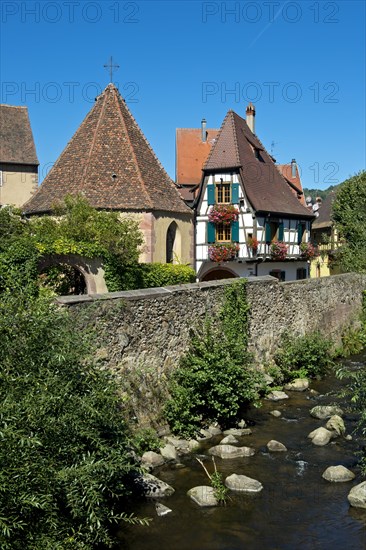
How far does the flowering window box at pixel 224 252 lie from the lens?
94.5 ft

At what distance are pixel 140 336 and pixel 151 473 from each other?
2807mm

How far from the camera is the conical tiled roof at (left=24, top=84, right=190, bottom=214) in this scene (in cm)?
2184

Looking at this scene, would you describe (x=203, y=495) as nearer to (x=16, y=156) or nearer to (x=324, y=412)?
(x=324, y=412)

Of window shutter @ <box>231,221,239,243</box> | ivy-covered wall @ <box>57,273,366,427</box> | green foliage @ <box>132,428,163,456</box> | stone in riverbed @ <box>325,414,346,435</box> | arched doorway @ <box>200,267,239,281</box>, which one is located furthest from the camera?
arched doorway @ <box>200,267,239,281</box>

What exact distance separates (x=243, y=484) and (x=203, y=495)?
32.5 inches

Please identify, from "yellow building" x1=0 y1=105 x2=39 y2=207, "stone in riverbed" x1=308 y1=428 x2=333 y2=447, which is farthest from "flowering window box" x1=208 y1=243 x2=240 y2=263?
"yellow building" x1=0 y1=105 x2=39 y2=207

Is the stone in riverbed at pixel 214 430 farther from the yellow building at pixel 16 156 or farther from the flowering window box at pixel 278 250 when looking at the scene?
the yellow building at pixel 16 156

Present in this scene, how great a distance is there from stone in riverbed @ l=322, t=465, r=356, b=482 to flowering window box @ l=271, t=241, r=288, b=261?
19.9 meters

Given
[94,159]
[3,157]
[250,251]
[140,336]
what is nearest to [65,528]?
[140,336]

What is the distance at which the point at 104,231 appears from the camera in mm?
17219

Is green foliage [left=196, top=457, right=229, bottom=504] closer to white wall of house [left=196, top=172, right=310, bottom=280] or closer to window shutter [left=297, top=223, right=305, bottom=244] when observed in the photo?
white wall of house [left=196, top=172, right=310, bottom=280]

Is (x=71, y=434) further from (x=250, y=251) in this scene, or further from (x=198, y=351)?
(x=250, y=251)

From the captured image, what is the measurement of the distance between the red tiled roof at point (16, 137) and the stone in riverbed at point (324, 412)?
31.3 metres

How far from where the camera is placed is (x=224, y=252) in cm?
2877
